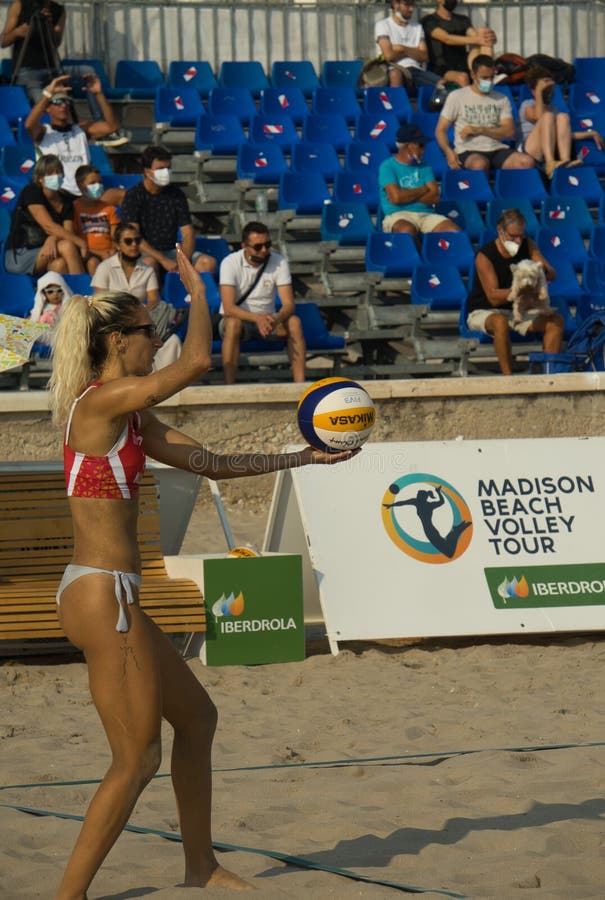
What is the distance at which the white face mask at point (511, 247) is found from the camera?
11664 mm

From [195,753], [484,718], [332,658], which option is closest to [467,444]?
[332,658]

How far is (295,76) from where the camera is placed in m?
15.5

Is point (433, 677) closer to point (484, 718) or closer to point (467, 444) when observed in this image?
point (484, 718)

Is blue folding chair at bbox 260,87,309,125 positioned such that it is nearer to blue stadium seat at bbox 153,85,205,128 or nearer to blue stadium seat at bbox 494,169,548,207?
blue stadium seat at bbox 153,85,205,128

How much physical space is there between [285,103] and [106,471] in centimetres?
1156

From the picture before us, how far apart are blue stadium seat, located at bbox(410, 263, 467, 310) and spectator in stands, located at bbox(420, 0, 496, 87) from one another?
3.73 m

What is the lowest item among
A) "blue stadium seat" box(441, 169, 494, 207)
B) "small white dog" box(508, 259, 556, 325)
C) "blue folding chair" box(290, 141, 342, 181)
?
"small white dog" box(508, 259, 556, 325)

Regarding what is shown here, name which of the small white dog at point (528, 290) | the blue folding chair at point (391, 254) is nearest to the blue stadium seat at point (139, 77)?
the blue folding chair at point (391, 254)

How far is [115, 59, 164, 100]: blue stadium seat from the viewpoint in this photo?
1484cm

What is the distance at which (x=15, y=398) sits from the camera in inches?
397

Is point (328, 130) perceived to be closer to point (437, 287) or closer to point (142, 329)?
point (437, 287)

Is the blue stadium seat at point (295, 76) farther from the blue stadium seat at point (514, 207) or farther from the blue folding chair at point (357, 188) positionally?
the blue stadium seat at point (514, 207)

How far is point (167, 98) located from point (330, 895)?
11474 millimetres

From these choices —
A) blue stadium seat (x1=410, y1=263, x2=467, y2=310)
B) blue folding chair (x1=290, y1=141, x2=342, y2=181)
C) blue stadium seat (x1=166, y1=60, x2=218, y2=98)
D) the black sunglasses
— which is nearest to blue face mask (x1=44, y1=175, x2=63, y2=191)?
blue folding chair (x1=290, y1=141, x2=342, y2=181)
